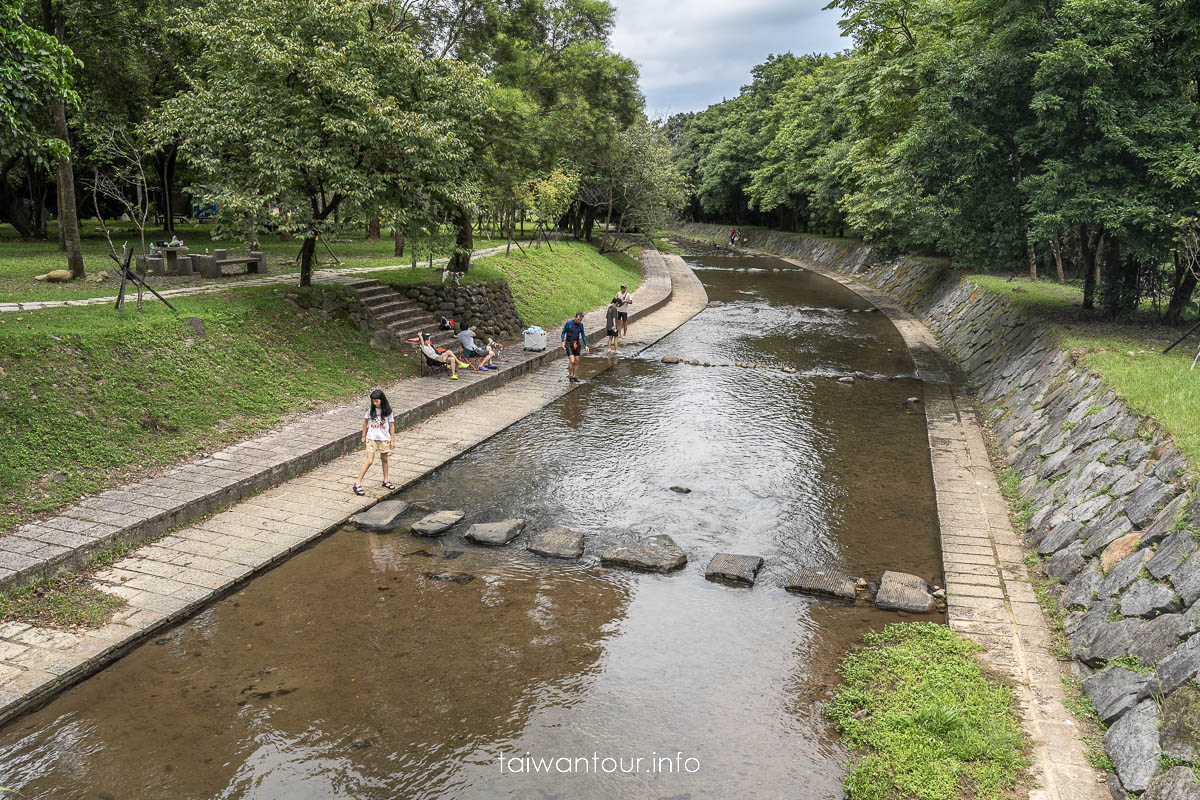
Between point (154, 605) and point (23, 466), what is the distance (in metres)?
3.47

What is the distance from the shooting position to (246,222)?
16.5 m

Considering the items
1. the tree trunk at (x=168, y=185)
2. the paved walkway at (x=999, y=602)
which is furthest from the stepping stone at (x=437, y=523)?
the tree trunk at (x=168, y=185)

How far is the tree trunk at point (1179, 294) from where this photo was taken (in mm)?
16234

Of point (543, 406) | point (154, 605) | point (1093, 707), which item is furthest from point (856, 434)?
point (154, 605)

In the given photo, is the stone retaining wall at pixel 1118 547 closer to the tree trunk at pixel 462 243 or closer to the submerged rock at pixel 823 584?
the submerged rock at pixel 823 584

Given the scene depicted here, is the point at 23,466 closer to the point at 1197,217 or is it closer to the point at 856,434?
the point at 856,434

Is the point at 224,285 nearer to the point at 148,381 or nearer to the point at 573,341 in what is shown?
the point at 148,381

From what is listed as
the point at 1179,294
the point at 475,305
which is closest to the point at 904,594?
the point at 1179,294

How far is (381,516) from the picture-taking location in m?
10.3

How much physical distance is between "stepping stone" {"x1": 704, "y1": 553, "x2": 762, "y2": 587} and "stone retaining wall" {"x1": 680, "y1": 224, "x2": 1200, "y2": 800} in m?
3.25

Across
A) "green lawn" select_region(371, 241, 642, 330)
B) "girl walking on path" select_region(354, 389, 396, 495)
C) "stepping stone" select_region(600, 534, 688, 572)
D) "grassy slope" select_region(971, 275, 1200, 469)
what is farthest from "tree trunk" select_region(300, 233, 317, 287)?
"grassy slope" select_region(971, 275, 1200, 469)

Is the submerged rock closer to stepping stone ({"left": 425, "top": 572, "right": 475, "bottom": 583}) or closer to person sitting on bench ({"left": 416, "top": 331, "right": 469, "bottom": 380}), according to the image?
stepping stone ({"left": 425, "top": 572, "right": 475, "bottom": 583})

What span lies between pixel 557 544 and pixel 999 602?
5.18m

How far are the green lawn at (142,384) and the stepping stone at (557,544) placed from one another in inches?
Result: 226
